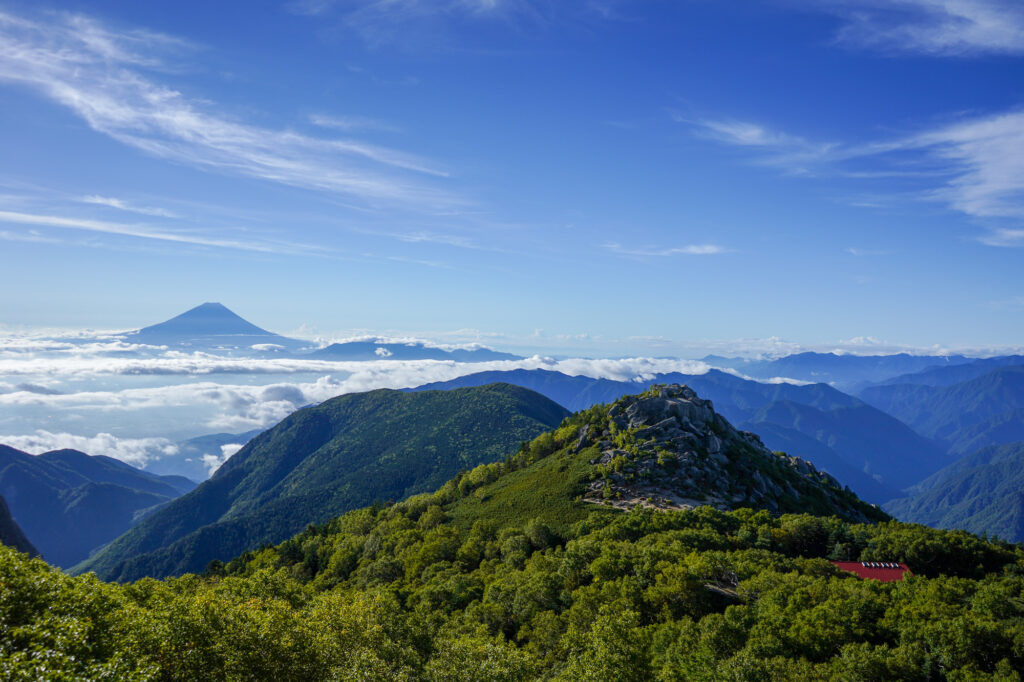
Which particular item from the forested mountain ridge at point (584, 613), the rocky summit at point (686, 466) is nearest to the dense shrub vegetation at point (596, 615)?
the forested mountain ridge at point (584, 613)

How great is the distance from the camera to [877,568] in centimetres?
8675

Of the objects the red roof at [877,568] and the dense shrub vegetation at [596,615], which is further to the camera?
the red roof at [877,568]

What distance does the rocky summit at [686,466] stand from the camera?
437 feet

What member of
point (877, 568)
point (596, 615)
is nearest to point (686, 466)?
point (877, 568)

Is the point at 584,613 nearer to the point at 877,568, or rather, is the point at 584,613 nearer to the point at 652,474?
the point at 877,568

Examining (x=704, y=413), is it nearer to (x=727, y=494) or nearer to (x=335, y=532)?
(x=727, y=494)

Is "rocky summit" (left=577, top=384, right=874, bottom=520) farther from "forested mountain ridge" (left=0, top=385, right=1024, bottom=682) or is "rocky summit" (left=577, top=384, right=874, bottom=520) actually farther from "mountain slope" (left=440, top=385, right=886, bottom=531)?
"forested mountain ridge" (left=0, top=385, right=1024, bottom=682)

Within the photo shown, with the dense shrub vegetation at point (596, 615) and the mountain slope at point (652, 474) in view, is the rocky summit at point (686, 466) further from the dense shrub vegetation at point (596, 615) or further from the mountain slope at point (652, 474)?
the dense shrub vegetation at point (596, 615)

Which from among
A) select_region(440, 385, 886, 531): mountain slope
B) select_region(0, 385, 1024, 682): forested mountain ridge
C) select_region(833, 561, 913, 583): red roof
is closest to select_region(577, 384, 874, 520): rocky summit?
select_region(440, 385, 886, 531): mountain slope

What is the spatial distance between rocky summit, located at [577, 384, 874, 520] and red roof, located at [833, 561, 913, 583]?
3668 centimetres

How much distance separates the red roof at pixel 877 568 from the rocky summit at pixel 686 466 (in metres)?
36.7

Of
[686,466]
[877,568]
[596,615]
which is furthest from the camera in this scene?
[686,466]

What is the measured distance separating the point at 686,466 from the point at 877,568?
5500 centimetres

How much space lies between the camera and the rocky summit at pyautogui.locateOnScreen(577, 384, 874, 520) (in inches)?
5241
